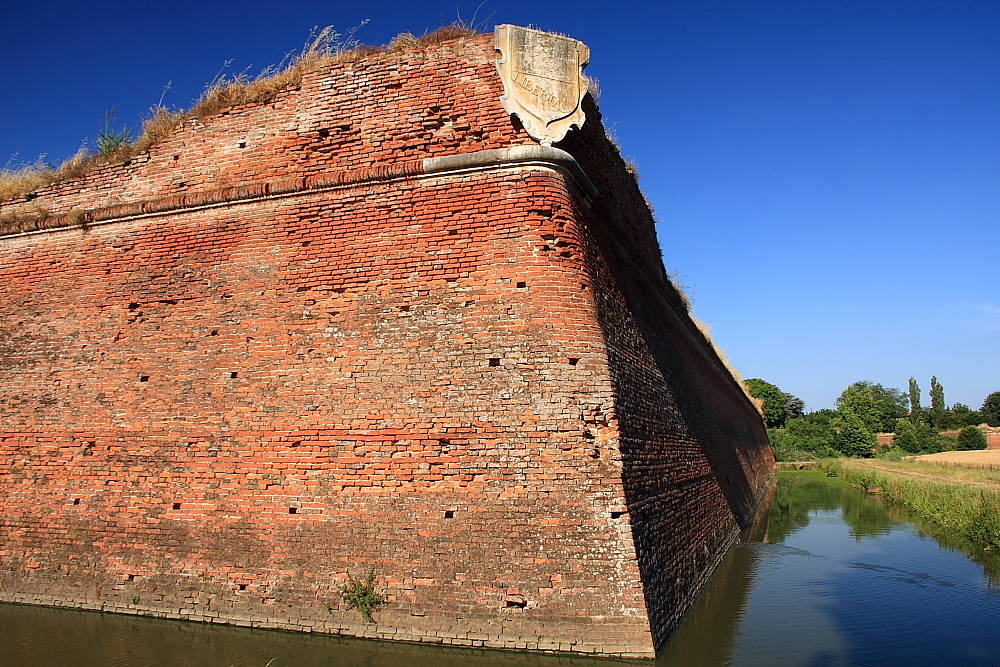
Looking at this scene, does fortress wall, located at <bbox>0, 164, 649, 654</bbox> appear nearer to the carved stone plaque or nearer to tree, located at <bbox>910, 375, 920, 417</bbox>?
the carved stone plaque

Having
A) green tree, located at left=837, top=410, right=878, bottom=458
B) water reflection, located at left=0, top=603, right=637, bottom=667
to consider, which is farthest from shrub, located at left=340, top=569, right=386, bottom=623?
green tree, located at left=837, top=410, right=878, bottom=458

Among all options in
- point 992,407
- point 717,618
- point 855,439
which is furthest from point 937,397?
point 717,618

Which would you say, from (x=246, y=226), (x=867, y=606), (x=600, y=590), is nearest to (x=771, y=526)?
(x=867, y=606)

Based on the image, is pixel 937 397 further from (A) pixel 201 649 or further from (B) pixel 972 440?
(A) pixel 201 649

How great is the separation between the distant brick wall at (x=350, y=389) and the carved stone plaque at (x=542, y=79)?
253 mm

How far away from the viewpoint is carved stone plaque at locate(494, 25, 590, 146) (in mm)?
6926

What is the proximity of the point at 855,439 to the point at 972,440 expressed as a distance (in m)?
16.5

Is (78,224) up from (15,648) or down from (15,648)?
up

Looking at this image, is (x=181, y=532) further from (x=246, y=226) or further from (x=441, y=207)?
(x=441, y=207)

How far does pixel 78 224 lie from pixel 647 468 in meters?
8.48

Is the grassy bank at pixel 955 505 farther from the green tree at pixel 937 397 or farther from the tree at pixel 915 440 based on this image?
the green tree at pixel 937 397

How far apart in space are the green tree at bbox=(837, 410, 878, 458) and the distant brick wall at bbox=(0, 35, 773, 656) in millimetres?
48425

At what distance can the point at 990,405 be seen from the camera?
9600 cm

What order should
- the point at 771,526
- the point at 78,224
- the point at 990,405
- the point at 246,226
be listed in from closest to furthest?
1. the point at 246,226
2. the point at 78,224
3. the point at 771,526
4. the point at 990,405
